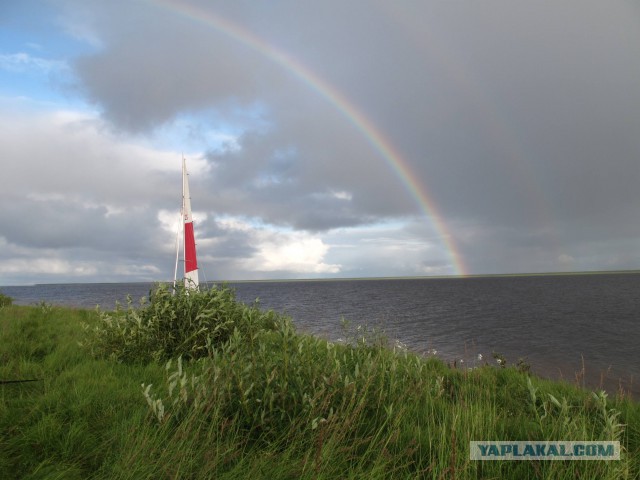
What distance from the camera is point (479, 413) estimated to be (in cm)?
430

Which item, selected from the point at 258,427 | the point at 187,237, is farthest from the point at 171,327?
the point at 187,237

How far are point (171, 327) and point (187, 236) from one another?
20.3m

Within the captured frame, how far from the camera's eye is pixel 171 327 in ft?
26.0

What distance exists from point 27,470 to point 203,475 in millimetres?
1760

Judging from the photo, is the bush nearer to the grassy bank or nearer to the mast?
the grassy bank

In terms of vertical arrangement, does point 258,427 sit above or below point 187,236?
below

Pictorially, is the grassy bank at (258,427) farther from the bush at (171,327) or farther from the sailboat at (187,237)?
the sailboat at (187,237)

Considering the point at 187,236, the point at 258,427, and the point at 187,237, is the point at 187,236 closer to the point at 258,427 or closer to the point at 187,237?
the point at 187,237

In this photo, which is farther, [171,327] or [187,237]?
[187,237]

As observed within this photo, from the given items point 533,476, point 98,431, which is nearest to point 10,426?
point 98,431

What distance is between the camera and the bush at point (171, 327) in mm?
7582

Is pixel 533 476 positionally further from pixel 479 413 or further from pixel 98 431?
pixel 98 431

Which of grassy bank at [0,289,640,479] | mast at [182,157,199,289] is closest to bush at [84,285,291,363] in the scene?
grassy bank at [0,289,640,479]

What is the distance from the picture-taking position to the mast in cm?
2633
